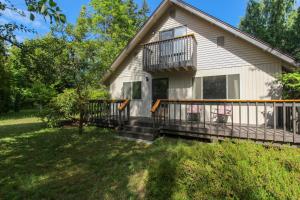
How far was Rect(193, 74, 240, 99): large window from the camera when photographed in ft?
27.4

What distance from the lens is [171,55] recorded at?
9484 millimetres

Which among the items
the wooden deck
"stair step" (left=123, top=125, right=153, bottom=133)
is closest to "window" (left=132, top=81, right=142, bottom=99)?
"stair step" (left=123, top=125, right=153, bottom=133)

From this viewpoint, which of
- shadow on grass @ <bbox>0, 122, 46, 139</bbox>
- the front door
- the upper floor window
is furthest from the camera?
the front door

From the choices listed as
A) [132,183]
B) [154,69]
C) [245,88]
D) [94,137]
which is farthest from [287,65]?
[94,137]

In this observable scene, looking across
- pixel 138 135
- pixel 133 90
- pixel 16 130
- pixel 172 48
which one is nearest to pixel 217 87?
pixel 172 48

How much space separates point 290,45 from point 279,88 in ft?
44.8

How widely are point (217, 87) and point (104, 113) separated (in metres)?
5.99

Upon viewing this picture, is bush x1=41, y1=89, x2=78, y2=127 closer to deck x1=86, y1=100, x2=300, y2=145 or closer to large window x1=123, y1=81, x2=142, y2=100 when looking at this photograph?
deck x1=86, y1=100, x2=300, y2=145

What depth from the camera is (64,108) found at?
27.8 feet

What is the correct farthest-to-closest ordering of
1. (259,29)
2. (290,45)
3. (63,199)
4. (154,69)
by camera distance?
(259,29) < (290,45) < (154,69) < (63,199)

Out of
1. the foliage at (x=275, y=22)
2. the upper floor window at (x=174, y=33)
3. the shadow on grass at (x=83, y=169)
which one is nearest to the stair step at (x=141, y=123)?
the shadow on grass at (x=83, y=169)

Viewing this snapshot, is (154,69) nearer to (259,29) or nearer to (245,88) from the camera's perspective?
(245,88)

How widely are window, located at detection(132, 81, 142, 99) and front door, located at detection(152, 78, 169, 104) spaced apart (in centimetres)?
97

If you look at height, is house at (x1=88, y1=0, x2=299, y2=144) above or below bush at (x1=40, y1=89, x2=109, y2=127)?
above
